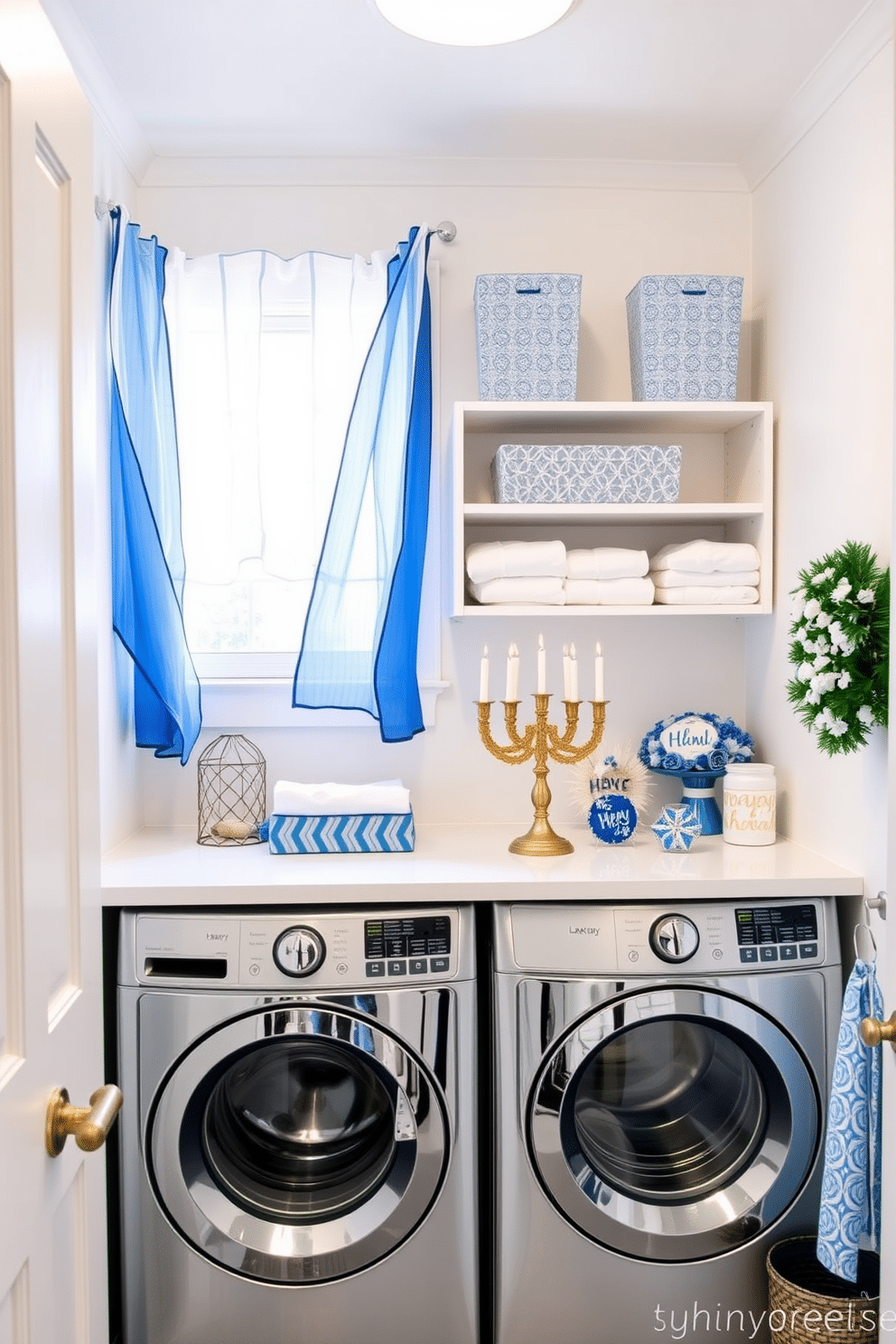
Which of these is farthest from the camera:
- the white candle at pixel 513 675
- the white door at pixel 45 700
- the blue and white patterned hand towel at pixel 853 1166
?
the white candle at pixel 513 675

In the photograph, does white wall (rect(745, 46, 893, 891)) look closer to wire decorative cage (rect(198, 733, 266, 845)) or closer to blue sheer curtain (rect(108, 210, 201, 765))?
wire decorative cage (rect(198, 733, 266, 845))

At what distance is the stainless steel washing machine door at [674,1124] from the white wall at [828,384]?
1.38ft

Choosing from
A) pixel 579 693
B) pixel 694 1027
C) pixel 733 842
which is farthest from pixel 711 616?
pixel 694 1027

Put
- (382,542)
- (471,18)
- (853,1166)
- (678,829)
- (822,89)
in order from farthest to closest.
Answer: (382,542) → (678,829) → (822,89) → (471,18) → (853,1166)

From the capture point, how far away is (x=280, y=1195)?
2.05 m

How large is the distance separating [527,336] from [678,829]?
1128mm

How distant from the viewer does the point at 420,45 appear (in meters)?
2.08

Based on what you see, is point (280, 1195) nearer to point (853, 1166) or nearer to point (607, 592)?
point (853, 1166)

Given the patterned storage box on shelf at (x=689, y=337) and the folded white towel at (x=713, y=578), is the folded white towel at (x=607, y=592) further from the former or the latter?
the patterned storage box on shelf at (x=689, y=337)

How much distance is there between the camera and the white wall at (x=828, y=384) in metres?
1.96

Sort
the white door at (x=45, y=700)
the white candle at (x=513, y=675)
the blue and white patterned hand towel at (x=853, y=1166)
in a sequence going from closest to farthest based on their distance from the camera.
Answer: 1. the white door at (x=45, y=700)
2. the blue and white patterned hand towel at (x=853, y=1166)
3. the white candle at (x=513, y=675)

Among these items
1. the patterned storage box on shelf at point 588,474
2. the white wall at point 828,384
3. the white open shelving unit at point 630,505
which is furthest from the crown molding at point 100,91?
the white wall at point 828,384

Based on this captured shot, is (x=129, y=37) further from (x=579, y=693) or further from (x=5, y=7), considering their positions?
(x=579, y=693)

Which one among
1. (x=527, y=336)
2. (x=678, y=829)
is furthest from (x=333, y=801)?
(x=527, y=336)
